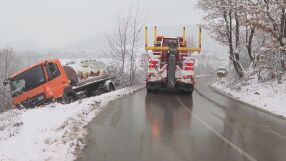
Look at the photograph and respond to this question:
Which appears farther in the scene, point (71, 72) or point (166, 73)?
point (166, 73)

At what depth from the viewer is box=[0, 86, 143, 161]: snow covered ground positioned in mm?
7889

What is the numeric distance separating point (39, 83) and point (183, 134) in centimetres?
998

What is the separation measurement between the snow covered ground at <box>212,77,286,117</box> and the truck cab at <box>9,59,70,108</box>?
32.8ft

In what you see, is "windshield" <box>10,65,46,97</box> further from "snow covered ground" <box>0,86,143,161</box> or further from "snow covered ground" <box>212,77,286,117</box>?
"snow covered ground" <box>212,77,286,117</box>

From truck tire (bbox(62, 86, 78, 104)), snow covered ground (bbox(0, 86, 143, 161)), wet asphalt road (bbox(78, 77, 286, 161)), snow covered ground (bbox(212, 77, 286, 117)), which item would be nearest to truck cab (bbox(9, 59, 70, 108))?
truck tire (bbox(62, 86, 78, 104))

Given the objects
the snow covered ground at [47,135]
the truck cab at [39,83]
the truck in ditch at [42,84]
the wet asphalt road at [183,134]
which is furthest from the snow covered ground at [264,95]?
the truck cab at [39,83]

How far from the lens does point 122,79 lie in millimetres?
40312

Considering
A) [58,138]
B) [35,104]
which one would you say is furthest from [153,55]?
[58,138]

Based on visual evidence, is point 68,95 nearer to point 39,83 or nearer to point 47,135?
point 39,83

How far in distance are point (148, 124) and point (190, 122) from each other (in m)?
1.56

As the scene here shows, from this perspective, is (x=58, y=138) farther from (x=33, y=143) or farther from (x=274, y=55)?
(x=274, y=55)

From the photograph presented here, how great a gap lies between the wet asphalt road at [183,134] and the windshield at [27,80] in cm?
419

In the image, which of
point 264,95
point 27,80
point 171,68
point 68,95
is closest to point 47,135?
point 27,80

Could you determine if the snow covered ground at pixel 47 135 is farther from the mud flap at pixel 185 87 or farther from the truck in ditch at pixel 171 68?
the mud flap at pixel 185 87
